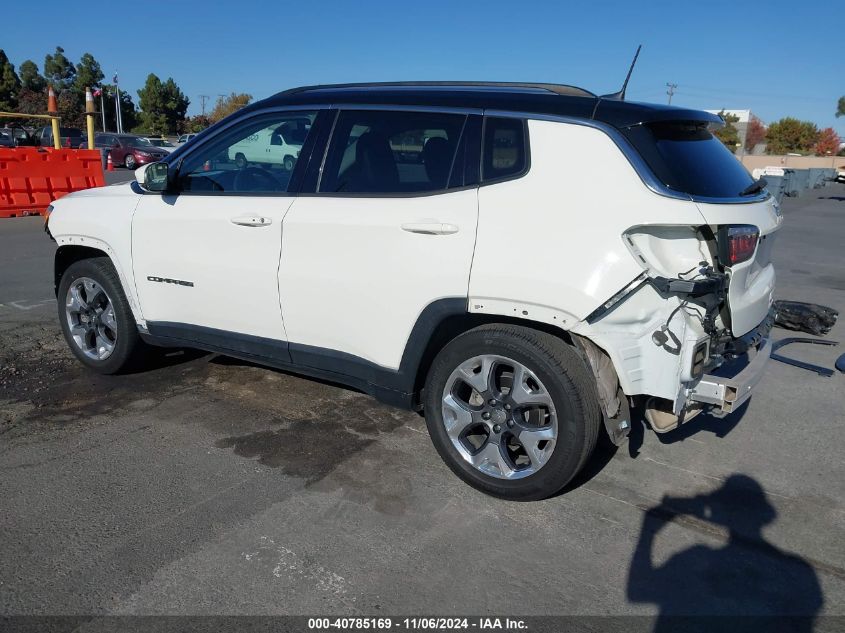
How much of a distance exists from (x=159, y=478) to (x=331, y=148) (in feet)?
6.55

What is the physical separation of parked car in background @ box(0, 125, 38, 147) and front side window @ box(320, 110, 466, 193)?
33.4 m

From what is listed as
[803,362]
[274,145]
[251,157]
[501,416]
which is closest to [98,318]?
[251,157]

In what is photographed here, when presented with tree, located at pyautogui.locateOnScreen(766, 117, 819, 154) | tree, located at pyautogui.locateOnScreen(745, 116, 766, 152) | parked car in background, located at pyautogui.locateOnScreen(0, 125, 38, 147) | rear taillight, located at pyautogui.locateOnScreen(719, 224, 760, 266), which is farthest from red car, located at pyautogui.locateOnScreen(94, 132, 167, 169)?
tree, located at pyautogui.locateOnScreen(745, 116, 766, 152)

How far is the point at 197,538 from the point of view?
3.11 m

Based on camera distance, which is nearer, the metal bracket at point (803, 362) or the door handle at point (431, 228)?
the door handle at point (431, 228)

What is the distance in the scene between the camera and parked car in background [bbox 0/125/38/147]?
3216cm

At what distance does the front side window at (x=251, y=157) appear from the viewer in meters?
4.11

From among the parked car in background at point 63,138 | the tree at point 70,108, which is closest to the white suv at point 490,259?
the parked car in background at point 63,138

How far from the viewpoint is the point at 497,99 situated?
11.5 feet

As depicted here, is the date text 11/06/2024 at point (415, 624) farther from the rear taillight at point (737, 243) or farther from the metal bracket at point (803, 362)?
the metal bracket at point (803, 362)

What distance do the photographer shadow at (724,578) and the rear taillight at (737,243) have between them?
1.25 metres

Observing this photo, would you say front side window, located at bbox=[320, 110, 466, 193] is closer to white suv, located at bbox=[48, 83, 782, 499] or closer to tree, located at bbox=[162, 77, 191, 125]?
white suv, located at bbox=[48, 83, 782, 499]

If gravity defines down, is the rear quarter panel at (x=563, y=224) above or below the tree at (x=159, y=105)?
below

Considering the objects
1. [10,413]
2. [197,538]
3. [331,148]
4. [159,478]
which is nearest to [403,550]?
[197,538]
